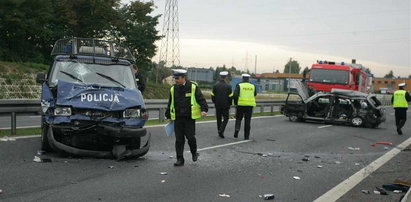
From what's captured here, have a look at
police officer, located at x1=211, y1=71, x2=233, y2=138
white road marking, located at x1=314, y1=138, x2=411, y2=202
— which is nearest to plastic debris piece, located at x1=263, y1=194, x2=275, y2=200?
white road marking, located at x1=314, y1=138, x2=411, y2=202

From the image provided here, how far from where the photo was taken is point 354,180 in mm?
7812

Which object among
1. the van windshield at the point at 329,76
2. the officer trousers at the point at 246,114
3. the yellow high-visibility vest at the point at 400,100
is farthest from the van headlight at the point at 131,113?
the van windshield at the point at 329,76

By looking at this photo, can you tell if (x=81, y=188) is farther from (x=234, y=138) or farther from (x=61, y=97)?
(x=234, y=138)

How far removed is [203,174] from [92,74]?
3.10 meters

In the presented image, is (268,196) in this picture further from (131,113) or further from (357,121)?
(357,121)

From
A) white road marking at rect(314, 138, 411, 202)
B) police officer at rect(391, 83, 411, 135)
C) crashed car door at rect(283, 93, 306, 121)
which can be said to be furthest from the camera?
crashed car door at rect(283, 93, 306, 121)

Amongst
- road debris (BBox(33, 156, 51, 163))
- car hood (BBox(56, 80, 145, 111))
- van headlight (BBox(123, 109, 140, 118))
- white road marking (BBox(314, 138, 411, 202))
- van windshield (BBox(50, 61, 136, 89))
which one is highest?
van windshield (BBox(50, 61, 136, 89))

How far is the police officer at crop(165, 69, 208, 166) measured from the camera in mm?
8555

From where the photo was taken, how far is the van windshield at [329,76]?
79.3 ft

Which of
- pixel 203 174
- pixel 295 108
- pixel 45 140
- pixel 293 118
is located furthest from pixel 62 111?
pixel 293 118

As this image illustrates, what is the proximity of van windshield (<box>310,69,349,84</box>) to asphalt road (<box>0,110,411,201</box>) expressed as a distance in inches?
483

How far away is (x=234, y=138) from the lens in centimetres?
1322

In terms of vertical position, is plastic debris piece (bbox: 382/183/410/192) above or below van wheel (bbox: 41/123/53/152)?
below

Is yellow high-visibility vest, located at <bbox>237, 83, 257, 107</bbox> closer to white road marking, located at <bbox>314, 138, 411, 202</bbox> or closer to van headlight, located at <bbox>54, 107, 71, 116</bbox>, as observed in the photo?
white road marking, located at <bbox>314, 138, 411, 202</bbox>
